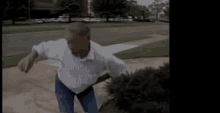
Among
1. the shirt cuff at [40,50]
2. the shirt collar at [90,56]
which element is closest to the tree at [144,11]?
the shirt collar at [90,56]

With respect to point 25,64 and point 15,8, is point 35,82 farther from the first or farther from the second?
point 25,64

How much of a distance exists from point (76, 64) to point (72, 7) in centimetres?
54

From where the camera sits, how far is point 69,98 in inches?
57.8

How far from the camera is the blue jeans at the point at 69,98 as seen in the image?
144cm

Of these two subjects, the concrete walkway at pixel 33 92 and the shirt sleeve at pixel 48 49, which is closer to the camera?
the shirt sleeve at pixel 48 49

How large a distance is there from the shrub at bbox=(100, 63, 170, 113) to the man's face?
0.77 meters

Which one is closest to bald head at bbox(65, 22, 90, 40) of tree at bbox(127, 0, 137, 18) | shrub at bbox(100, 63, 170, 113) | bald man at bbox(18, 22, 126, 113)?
bald man at bbox(18, 22, 126, 113)

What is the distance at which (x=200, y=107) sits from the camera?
1.06 meters

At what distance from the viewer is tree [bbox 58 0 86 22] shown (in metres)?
1.53

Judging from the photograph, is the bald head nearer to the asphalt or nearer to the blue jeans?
the blue jeans

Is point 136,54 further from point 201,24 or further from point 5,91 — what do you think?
point 201,24

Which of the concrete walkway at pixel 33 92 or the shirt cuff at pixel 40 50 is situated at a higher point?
the shirt cuff at pixel 40 50

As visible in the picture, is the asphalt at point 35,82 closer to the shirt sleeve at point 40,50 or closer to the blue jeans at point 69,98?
the blue jeans at point 69,98

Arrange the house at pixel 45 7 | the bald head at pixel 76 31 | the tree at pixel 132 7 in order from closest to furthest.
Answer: the bald head at pixel 76 31
the house at pixel 45 7
the tree at pixel 132 7
